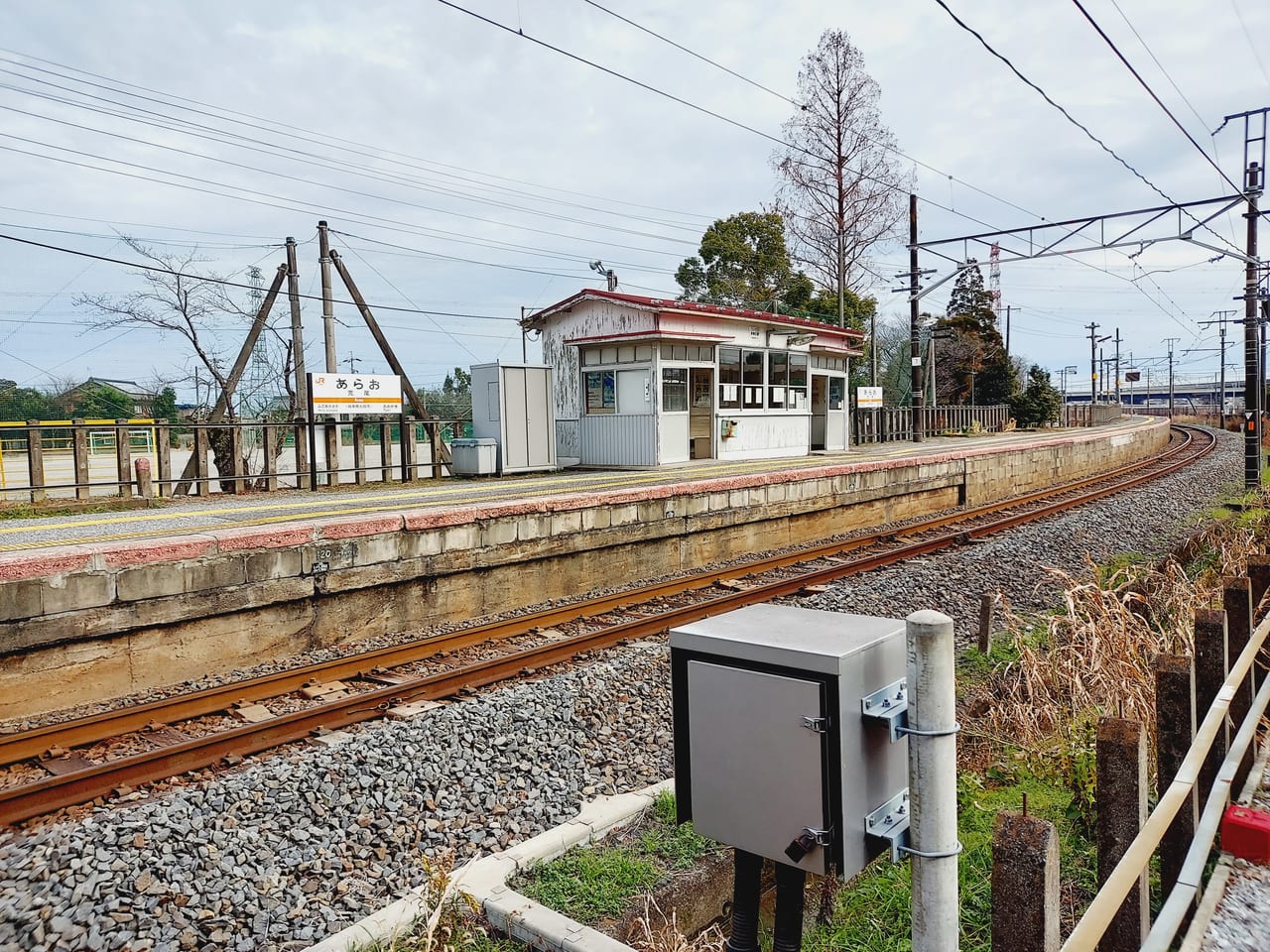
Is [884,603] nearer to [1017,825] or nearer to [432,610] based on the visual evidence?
[432,610]

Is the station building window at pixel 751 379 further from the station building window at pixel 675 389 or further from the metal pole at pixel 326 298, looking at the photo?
the metal pole at pixel 326 298

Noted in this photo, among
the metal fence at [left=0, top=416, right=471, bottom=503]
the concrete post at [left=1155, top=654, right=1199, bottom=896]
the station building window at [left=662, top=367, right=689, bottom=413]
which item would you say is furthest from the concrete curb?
the station building window at [left=662, top=367, right=689, bottom=413]

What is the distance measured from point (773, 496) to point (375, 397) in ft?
24.6

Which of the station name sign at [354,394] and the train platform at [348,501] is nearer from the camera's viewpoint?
the train platform at [348,501]

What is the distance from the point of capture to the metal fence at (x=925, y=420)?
92.8 feet

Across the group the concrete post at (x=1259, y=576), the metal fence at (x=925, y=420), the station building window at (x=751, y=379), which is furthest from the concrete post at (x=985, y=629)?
the metal fence at (x=925, y=420)

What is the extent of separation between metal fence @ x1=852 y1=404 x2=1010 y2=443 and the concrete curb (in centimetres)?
2435

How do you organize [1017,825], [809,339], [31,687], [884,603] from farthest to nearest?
1. [809,339]
2. [884,603]
3. [31,687]
4. [1017,825]

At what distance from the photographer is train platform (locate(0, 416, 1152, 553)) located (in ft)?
28.2

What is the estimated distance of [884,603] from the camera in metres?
9.04

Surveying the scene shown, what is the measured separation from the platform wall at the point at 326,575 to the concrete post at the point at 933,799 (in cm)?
686

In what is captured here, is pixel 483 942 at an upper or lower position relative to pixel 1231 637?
lower

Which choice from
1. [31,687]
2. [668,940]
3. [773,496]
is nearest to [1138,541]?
A: [773,496]

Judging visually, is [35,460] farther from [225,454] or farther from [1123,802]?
[1123,802]
